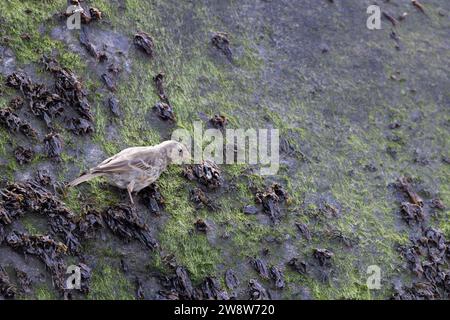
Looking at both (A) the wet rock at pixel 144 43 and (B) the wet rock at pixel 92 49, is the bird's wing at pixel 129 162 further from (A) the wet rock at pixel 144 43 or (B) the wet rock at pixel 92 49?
(A) the wet rock at pixel 144 43

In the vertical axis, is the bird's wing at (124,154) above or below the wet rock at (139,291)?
above

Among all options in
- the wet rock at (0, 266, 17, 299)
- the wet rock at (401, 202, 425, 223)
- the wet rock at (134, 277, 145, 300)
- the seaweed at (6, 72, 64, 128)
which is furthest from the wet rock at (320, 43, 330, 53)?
the wet rock at (0, 266, 17, 299)

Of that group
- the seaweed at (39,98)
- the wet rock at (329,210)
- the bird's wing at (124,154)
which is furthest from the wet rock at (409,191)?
the seaweed at (39,98)

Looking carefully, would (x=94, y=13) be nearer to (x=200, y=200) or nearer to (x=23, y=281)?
(x=200, y=200)

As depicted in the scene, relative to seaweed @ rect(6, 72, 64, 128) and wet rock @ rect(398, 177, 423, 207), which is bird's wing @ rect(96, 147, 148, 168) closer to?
seaweed @ rect(6, 72, 64, 128)

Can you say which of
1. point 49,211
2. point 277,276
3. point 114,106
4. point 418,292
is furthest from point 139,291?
point 418,292
